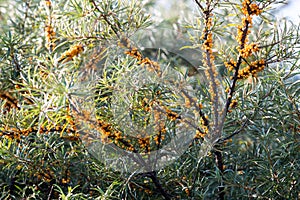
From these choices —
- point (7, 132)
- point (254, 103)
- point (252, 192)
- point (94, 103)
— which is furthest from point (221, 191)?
point (7, 132)

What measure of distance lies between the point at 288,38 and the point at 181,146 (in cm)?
32

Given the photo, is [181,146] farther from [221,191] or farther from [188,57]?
[188,57]

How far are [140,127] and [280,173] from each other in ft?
0.99

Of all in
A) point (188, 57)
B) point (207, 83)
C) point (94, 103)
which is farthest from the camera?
point (188, 57)

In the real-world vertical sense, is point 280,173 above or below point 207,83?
below

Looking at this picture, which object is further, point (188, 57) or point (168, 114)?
point (188, 57)

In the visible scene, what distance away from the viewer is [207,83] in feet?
3.09

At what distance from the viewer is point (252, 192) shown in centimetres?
90

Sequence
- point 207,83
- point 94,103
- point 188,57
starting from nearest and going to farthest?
point 94,103, point 207,83, point 188,57

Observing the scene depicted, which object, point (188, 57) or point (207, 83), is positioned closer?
point (207, 83)

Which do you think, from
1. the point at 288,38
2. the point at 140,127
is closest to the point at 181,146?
the point at 140,127

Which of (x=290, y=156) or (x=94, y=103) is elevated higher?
(x=94, y=103)

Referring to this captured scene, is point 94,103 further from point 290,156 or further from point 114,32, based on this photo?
point 290,156

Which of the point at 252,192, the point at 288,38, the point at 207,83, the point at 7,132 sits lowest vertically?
the point at 252,192
